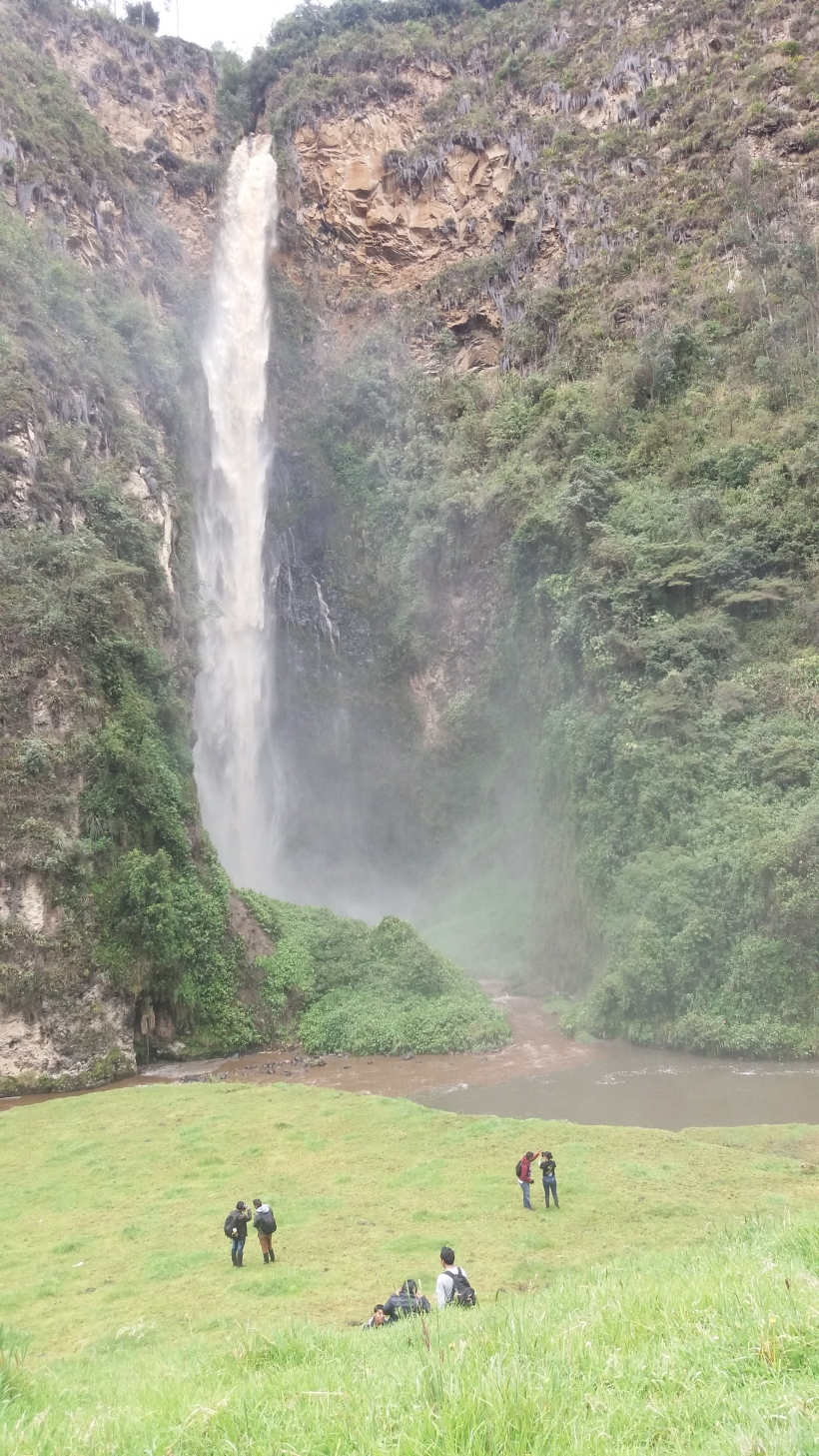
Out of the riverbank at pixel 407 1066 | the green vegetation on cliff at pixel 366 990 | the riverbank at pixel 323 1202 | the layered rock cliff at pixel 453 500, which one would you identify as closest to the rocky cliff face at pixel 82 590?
the layered rock cliff at pixel 453 500

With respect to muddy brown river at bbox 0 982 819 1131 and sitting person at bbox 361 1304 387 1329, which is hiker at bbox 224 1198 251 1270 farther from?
muddy brown river at bbox 0 982 819 1131

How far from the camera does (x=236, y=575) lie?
36.8 m

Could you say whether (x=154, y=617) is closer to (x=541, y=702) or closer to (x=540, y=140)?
(x=541, y=702)

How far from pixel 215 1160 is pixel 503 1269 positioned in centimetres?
631

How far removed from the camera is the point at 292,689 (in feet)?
124

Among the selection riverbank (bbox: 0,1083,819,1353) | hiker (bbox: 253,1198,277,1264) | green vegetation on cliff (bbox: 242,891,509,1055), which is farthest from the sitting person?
green vegetation on cliff (bbox: 242,891,509,1055)

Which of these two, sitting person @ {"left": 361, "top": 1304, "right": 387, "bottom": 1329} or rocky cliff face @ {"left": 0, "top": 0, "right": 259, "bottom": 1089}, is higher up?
rocky cliff face @ {"left": 0, "top": 0, "right": 259, "bottom": 1089}

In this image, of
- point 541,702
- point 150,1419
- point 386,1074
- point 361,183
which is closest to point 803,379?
point 541,702

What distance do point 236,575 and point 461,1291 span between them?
3297 centimetres

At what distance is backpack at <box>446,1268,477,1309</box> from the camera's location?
22.0 feet

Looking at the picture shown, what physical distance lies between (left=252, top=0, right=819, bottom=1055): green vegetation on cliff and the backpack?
11750 mm

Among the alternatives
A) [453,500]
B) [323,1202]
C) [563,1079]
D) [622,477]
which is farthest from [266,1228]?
[453,500]

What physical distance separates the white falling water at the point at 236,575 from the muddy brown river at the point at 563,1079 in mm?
14156

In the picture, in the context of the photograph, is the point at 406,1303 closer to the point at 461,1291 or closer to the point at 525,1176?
the point at 461,1291
